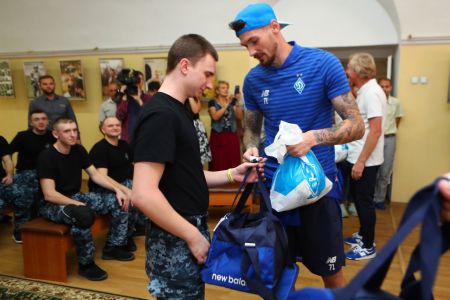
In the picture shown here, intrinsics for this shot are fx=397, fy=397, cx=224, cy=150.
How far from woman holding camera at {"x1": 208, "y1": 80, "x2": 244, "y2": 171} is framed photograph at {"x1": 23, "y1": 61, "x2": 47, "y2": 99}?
3789mm

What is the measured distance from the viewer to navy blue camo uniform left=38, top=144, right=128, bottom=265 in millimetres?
3662

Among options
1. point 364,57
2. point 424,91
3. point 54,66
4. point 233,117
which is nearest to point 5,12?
point 54,66

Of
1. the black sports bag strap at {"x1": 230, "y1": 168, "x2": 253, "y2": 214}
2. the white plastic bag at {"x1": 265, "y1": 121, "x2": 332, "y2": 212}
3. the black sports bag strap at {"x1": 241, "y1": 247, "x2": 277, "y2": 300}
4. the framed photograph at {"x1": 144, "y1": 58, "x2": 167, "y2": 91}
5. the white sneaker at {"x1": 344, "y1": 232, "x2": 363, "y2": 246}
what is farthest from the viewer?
the framed photograph at {"x1": 144, "y1": 58, "x2": 167, "y2": 91}

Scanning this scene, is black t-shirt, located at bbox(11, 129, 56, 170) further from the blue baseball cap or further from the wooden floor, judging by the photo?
the blue baseball cap

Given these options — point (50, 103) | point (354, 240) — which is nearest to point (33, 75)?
point (50, 103)

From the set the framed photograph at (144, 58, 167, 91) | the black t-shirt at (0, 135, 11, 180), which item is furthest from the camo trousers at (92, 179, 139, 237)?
the framed photograph at (144, 58, 167, 91)

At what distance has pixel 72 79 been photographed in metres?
7.66

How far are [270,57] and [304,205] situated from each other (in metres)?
0.79

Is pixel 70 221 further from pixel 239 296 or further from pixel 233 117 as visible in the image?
pixel 233 117

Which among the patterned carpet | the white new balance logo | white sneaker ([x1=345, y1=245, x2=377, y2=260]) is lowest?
the patterned carpet

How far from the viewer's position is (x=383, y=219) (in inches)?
207

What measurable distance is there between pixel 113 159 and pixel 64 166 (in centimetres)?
57

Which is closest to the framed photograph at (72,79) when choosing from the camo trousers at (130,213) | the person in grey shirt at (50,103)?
the person in grey shirt at (50,103)

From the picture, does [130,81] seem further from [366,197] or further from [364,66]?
[366,197]
